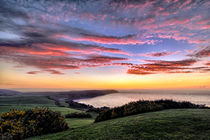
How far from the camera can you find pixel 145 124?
18.4ft

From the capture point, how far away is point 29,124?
741 cm

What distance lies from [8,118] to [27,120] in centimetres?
128

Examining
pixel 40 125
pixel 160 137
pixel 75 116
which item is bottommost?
pixel 75 116

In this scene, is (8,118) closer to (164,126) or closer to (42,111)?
(42,111)

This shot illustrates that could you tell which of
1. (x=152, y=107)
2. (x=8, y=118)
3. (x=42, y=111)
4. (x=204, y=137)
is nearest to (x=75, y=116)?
(x=42, y=111)

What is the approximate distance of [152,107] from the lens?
9.59 meters

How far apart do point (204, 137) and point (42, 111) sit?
27.5 ft

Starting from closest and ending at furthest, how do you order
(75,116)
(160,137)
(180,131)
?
(160,137) → (180,131) → (75,116)

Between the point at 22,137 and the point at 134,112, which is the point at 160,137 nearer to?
the point at 134,112

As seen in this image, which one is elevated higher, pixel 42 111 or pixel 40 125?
pixel 42 111

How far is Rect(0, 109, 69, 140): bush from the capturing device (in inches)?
264

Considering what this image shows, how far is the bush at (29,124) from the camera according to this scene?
670 cm

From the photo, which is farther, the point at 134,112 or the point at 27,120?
the point at 134,112

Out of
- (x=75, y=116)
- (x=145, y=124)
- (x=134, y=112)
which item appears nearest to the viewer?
(x=145, y=124)
